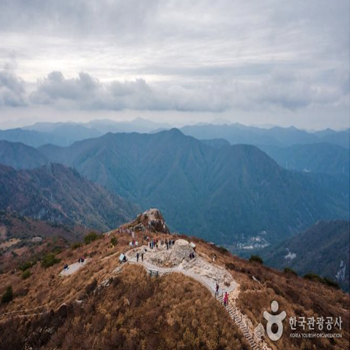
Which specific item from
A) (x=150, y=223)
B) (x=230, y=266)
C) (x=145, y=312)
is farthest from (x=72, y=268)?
(x=230, y=266)

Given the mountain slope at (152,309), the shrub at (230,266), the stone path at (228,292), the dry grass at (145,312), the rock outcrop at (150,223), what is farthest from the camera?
the rock outcrop at (150,223)

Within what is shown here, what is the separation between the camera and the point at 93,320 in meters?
34.3

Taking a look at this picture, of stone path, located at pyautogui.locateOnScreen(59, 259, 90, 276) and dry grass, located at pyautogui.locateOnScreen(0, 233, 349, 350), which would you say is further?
stone path, located at pyautogui.locateOnScreen(59, 259, 90, 276)

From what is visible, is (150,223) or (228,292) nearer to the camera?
(228,292)

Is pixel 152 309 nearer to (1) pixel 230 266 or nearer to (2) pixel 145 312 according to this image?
(2) pixel 145 312

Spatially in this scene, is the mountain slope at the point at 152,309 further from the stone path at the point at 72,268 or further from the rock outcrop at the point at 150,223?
the rock outcrop at the point at 150,223

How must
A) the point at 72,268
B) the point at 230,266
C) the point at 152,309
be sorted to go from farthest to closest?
the point at 72,268 < the point at 230,266 < the point at 152,309

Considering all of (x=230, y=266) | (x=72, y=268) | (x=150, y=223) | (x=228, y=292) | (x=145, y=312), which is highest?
(x=145, y=312)

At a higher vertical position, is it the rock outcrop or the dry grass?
the dry grass

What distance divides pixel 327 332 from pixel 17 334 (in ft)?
124

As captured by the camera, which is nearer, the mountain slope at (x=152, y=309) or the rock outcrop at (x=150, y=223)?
the mountain slope at (x=152, y=309)

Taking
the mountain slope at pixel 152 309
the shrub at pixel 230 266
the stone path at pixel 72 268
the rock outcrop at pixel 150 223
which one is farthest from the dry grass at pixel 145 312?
the rock outcrop at pixel 150 223

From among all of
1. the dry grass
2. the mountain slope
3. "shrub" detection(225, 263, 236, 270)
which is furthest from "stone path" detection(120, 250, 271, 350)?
"shrub" detection(225, 263, 236, 270)

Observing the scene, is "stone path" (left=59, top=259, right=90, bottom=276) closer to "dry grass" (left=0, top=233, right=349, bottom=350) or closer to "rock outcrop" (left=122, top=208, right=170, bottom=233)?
"dry grass" (left=0, top=233, right=349, bottom=350)
